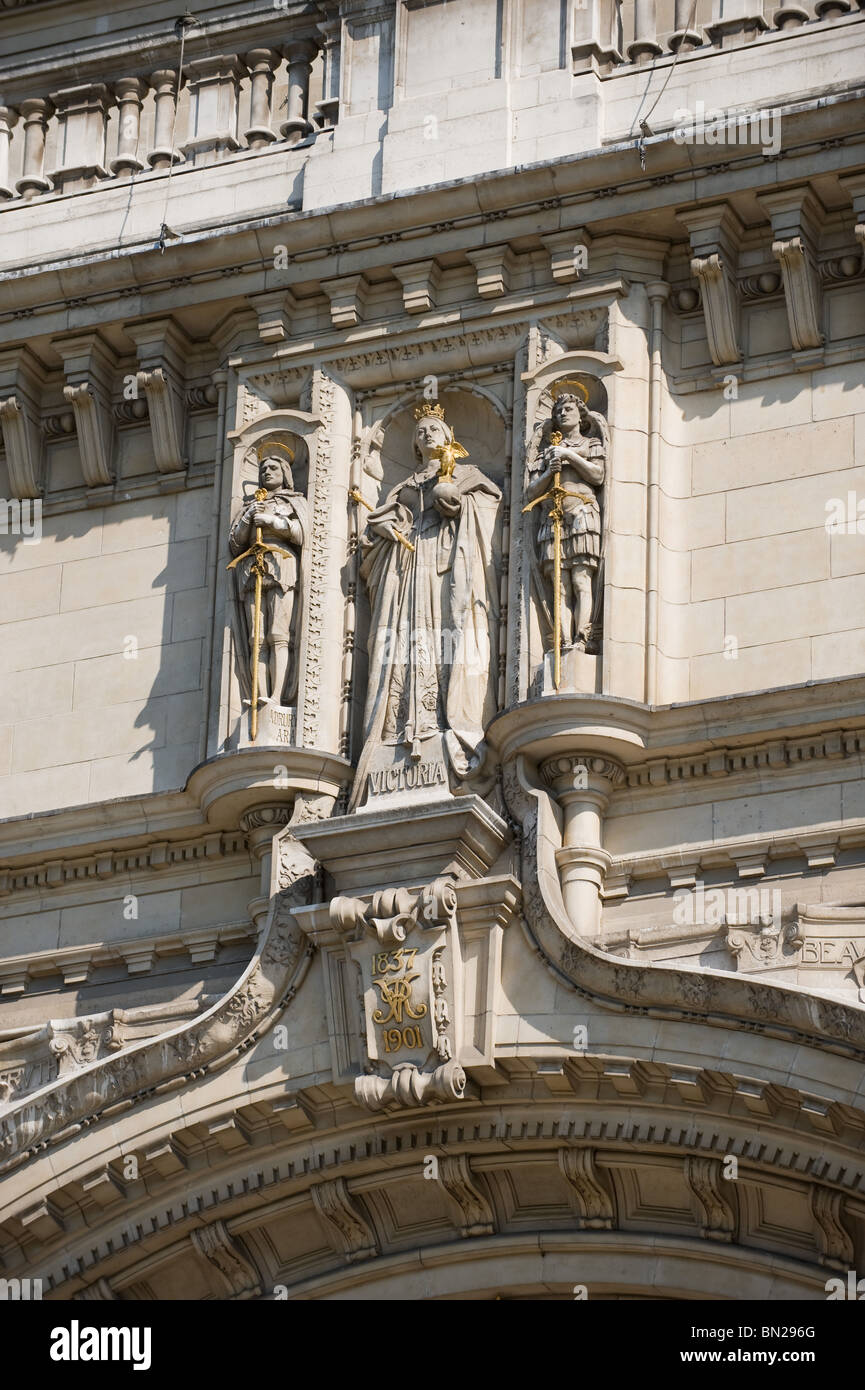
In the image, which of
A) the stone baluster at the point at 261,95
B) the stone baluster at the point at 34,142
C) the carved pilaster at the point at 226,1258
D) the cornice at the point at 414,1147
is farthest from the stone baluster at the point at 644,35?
the carved pilaster at the point at 226,1258

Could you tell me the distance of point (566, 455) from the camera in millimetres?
19938

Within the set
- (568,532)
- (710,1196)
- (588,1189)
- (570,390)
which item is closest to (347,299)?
(570,390)

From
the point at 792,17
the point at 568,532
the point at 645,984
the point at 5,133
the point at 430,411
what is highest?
the point at 5,133

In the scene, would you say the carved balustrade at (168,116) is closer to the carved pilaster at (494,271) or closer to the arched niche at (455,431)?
the carved pilaster at (494,271)

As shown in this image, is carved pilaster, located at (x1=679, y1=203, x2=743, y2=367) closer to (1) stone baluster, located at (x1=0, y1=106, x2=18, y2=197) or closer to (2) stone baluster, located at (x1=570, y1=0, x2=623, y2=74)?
(2) stone baluster, located at (x1=570, y1=0, x2=623, y2=74)

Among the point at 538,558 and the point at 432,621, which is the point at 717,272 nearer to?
the point at 538,558

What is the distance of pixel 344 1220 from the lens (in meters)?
19.3

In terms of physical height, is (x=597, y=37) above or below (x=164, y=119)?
below

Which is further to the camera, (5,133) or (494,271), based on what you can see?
(5,133)

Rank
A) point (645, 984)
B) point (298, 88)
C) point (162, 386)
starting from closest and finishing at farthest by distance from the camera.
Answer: point (645, 984) → point (162, 386) → point (298, 88)

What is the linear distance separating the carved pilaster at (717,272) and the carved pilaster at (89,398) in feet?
13.0

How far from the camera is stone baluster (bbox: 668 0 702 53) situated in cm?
2095

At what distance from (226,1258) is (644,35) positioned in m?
7.91
